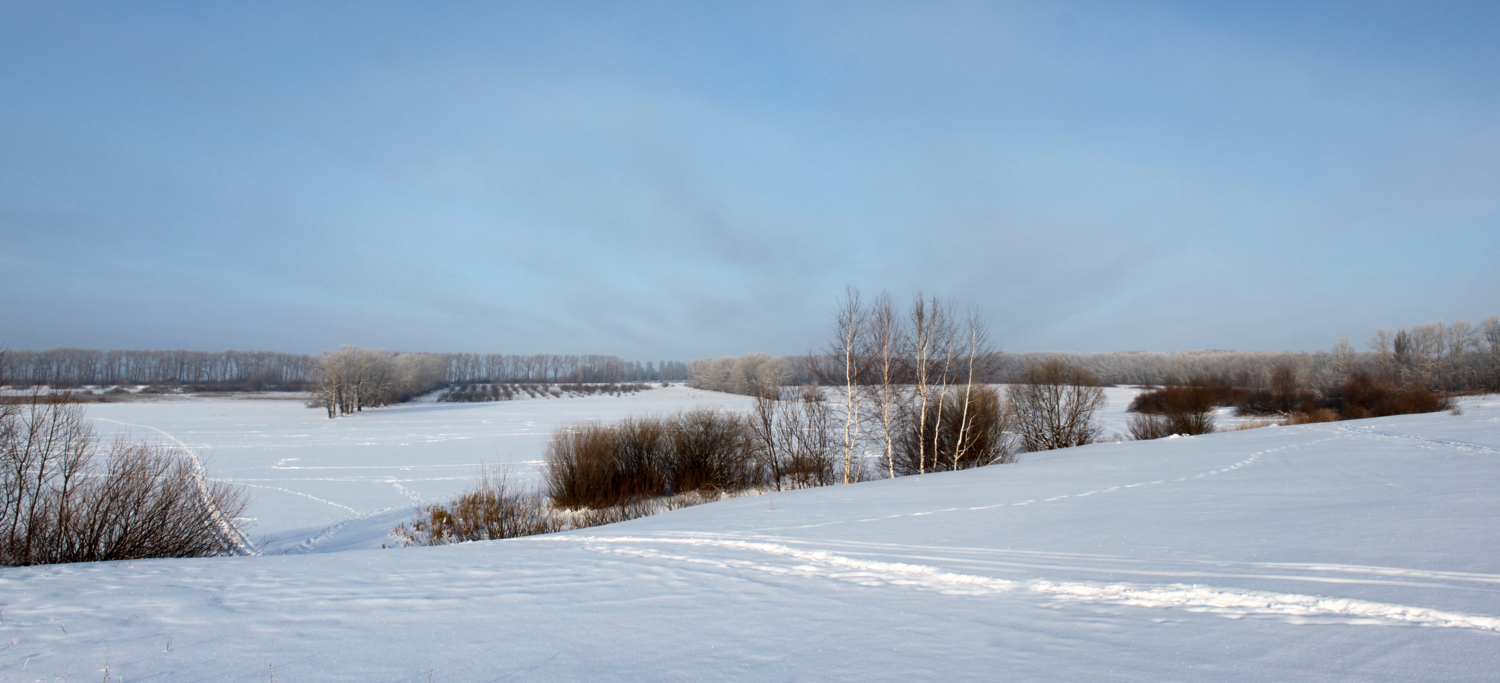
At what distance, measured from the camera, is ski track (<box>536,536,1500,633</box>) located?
337cm

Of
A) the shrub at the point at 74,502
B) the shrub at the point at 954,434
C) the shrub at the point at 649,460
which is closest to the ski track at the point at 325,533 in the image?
the shrub at the point at 74,502

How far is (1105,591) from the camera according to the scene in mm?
4316

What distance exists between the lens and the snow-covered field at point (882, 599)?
3.21m

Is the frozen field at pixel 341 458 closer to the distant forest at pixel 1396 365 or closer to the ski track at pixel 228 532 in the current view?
the ski track at pixel 228 532

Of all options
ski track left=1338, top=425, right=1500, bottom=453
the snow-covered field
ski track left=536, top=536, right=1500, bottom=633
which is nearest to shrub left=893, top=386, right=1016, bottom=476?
ski track left=1338, top=425, right=1500, bottom=453

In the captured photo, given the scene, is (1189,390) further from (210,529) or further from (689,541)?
(210,529)

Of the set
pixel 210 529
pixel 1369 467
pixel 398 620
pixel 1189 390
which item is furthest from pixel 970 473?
pixel 1189 390

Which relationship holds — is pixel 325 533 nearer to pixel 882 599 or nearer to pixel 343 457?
pixel 882 599

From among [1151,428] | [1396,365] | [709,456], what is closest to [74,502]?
[709,456]

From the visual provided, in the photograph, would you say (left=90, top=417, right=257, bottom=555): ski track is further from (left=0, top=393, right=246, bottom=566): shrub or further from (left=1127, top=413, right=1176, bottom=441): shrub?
(left=1127, top=413, right=1176, bottom=441): shrub

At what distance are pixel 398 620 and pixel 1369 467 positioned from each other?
1431 cm

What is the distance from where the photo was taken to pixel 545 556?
690cm

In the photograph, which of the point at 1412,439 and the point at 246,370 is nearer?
the point at 1412,439

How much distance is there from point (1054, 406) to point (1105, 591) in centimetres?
2340
